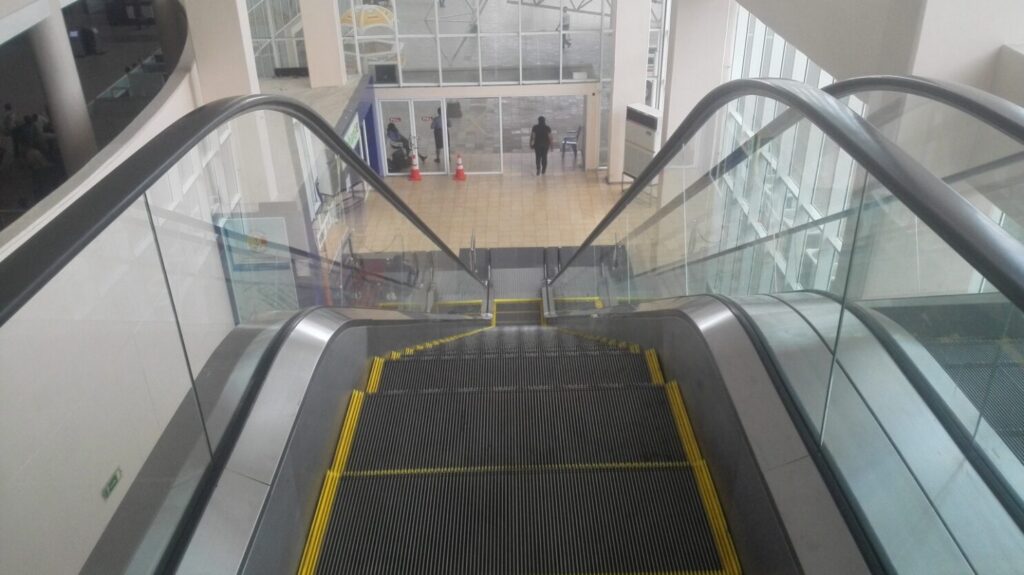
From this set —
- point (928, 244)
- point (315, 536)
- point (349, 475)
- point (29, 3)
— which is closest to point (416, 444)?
point (349, 475)

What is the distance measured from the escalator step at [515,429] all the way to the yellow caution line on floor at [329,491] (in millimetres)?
47

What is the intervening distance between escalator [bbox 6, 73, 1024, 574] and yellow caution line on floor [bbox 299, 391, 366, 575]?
16 millimetres

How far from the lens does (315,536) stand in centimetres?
321

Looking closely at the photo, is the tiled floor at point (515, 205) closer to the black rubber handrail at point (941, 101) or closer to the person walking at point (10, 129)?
the person walking at point (10, 129)

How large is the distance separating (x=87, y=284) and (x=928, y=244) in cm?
230

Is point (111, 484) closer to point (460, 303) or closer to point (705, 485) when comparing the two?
point (705, 485)

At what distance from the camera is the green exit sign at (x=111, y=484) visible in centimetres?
234

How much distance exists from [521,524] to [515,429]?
0.95 m

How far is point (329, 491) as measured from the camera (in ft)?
11.6

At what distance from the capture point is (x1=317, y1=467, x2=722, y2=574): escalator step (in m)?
3.10

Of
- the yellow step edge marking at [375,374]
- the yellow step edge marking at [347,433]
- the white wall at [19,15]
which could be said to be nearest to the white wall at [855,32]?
the yellow step edge marking at [375,374]

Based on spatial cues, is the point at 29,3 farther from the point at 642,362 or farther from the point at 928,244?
the point at 928,244

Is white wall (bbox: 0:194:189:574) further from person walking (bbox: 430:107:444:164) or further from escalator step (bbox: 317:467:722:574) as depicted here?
person walking (bbox: 430:107:444:164)

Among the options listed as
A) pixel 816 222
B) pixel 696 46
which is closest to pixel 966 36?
pixel 816 222
